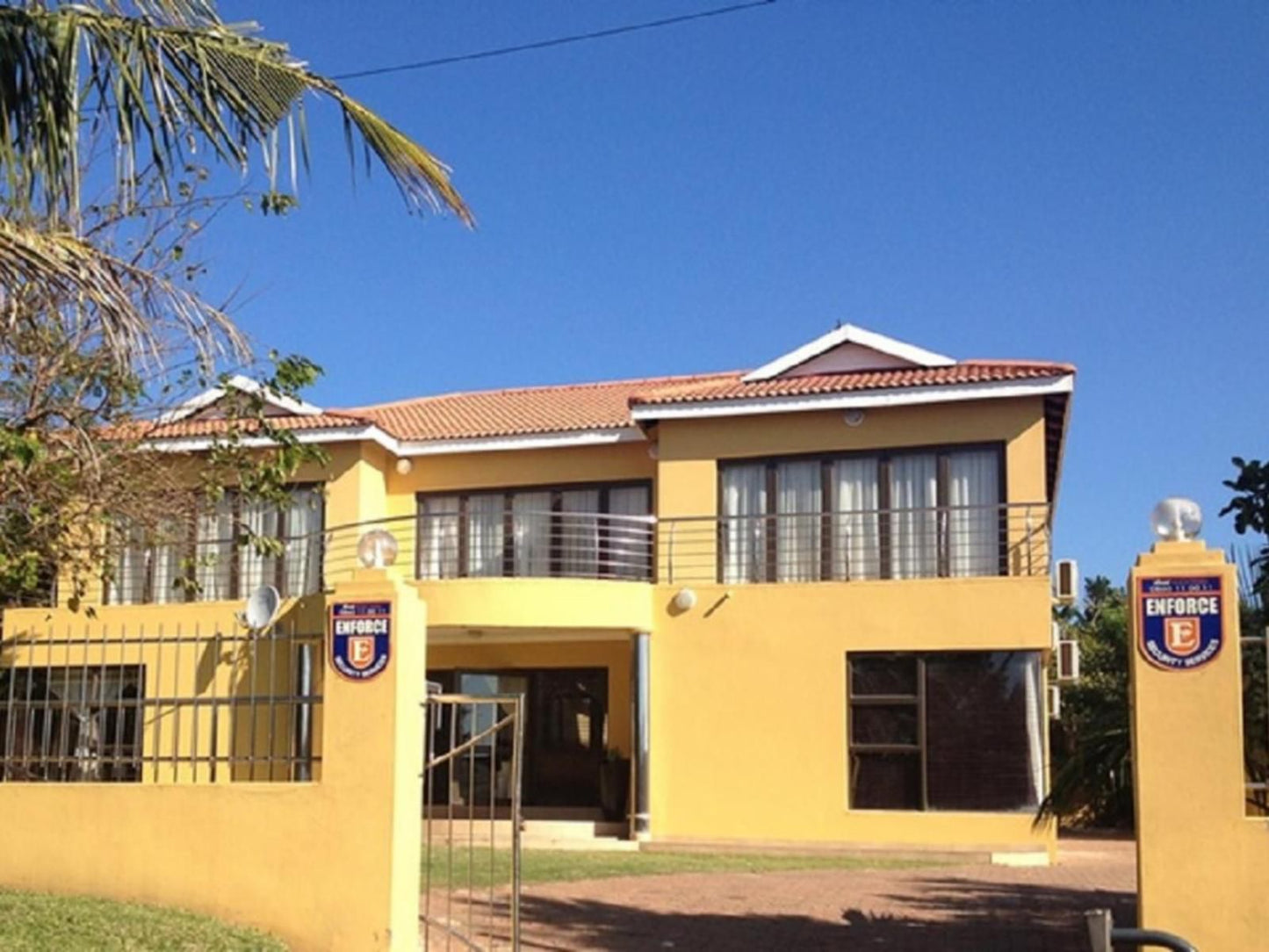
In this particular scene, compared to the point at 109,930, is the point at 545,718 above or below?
above

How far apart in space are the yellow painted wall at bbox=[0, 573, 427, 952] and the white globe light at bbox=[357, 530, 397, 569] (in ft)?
0.59

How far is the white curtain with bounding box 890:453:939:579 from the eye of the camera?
66.2 feet

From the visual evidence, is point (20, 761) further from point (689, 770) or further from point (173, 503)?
point (689, 770)

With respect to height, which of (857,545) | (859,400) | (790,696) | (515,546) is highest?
(859,400)

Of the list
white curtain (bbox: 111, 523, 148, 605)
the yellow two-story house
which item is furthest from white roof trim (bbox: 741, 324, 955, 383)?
white curtain (bbox: 111, 523, 148, 605)

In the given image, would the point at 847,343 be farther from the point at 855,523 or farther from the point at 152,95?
the point at 152,95

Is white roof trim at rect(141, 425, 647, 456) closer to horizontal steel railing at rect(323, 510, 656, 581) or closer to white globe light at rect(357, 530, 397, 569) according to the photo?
horizontal steel railing at rect(323, 510, 656, 581)

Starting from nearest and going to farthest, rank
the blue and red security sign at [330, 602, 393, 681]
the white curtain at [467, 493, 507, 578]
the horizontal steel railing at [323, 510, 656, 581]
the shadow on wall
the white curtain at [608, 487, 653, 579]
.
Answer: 1. the blue and red security sign at [330, 602, 393, 681]
2. the shadow on wall
3. the white curtain at [608, 487, 653, 579]
4. the horizontal steel railing at [323, 510, 656, 581]
5. the white curtain at [467, 493, 507, 578]

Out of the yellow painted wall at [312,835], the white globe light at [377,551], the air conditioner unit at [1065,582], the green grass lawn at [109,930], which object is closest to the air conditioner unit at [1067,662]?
the air conditioner unit at [1065,582]

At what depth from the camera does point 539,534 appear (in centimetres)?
2272

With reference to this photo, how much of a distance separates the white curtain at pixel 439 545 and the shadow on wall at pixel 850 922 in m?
9.26

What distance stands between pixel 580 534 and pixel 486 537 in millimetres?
1598

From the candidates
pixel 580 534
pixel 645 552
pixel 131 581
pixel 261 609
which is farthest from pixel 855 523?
pixel 131 581

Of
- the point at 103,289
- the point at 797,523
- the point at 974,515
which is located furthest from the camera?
the point at 797,523
